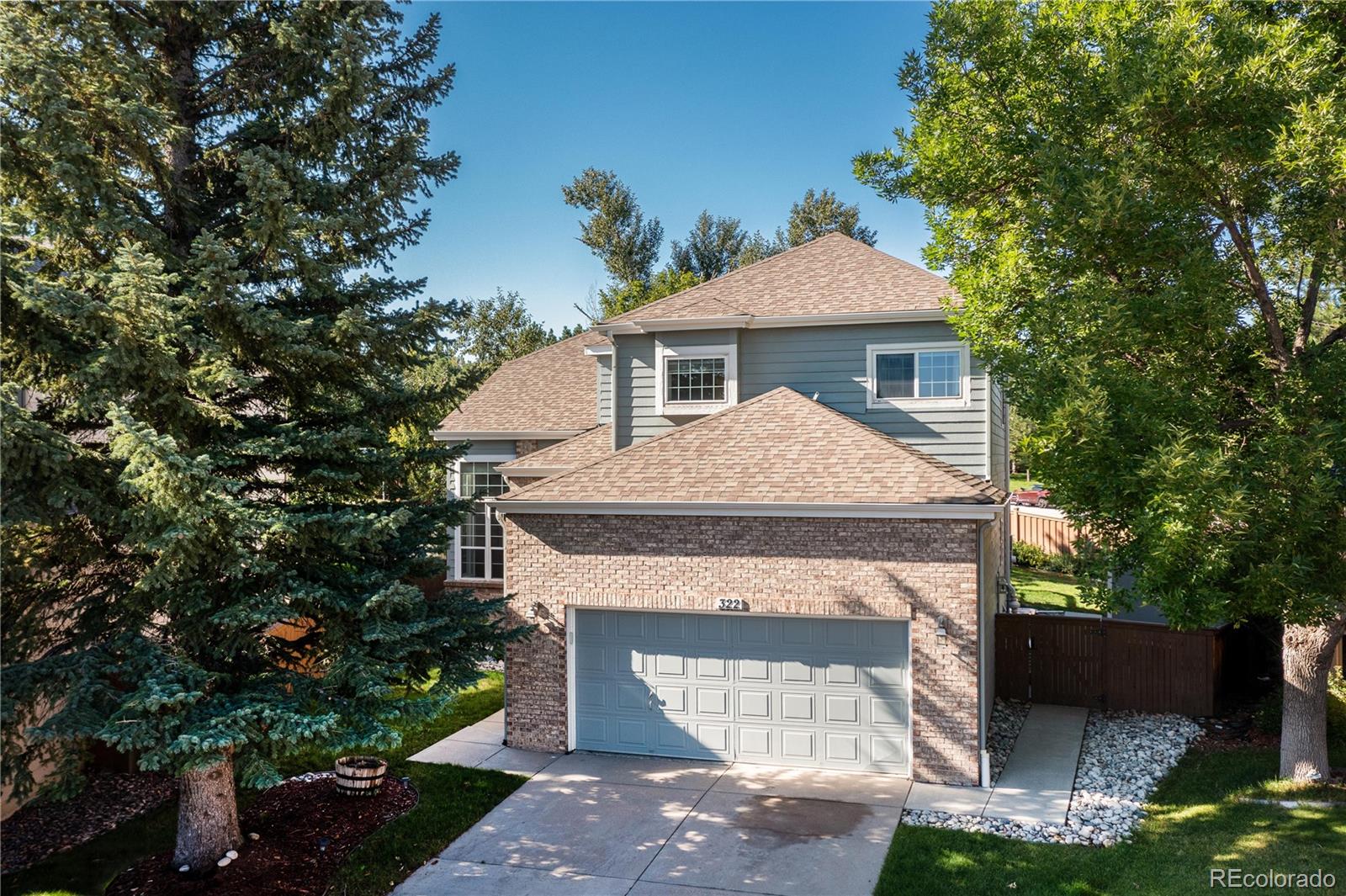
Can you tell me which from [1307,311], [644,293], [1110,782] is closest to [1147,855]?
[1110,782]

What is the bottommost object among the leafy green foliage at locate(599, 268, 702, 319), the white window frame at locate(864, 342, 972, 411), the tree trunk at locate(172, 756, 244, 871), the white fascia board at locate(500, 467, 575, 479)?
the tree trunk at locate(172, 756, 244, 871)

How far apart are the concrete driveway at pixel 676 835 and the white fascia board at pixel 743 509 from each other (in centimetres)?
342

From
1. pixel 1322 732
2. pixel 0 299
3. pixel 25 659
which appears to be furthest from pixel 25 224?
pixel 1322 732

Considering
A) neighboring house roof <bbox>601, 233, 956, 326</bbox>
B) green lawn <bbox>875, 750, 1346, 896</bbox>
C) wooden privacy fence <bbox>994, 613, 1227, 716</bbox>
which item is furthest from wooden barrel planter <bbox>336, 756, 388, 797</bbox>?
wooden privacy fence <bbox>994, 613, 1227, 716</bbox>

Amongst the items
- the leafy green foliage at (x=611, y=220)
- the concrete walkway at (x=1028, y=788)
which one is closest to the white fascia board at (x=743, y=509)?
the concrete walkway at (x=1028, y=788)

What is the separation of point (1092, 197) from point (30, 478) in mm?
10206

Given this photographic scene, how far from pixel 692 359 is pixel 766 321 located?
4.87 feet

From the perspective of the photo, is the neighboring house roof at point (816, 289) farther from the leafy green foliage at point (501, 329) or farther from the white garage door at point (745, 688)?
the leafy green foliage at point (501, 329)

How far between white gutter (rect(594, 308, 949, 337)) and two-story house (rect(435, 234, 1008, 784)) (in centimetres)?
5

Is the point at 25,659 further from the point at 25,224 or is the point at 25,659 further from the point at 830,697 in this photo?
the point at 830,697

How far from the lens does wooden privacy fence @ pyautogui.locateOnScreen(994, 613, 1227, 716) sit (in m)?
12.8

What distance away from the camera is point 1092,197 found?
8.28 m

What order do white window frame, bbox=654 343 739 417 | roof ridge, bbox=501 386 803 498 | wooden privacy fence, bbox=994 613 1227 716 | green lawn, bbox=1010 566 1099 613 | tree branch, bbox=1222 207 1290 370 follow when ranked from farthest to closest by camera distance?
green lawn, bbox=1010 566 1099 613, white window frame, bbox=654 343 739 417, wooden privacy fence, bbox=994 613 1227 716, roof ridge, bbox=501 386 803 498, tree branch, bbox=1222 207 1290 370
